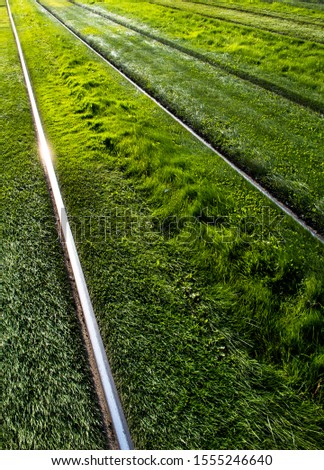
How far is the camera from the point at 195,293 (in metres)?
3.04

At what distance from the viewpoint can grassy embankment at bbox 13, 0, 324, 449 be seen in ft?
7.29

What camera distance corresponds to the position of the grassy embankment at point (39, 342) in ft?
7.11

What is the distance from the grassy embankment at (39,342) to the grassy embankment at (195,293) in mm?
274

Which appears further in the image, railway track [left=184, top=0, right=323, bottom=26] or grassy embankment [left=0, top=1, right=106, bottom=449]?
railway track [left=184, top=0, right=323, bottom=26]

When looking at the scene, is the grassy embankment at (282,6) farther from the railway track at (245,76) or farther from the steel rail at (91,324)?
the steel rail at (91,324)

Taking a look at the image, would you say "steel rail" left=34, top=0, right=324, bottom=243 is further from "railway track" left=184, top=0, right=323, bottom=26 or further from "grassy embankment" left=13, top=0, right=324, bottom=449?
"railway track" left=184, top=0, right=323, bottom=26

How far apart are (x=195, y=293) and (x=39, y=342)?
4.53ft

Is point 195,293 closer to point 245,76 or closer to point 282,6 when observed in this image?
point 245,76

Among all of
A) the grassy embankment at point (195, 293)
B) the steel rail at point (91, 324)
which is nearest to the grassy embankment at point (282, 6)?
the grassy embankment at point (195, 293)

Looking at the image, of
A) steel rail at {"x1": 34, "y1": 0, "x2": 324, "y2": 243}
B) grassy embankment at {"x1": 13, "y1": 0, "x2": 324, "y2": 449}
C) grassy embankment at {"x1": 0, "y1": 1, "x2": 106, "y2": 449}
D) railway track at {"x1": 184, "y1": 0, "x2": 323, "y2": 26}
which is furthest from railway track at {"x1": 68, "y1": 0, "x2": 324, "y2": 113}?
grassy embankment at {"x1": 0, "y1": 1, "x2": 106, "y2": 449}

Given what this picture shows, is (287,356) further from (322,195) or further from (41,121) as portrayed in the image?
(41,121)

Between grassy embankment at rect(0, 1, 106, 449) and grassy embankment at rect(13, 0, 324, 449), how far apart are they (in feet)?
0.90

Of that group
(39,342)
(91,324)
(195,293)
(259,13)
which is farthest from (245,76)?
(259,13)

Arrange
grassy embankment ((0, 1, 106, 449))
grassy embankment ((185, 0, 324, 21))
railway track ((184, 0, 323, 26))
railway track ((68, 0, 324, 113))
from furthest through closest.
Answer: grassy embankment ((185, 0, 324, 21)) → railway track ((184, 0, 323, 26)) → railway track ((68, 0, 324, 113)) → grassy embankment ((0, 1, 106, 449))
